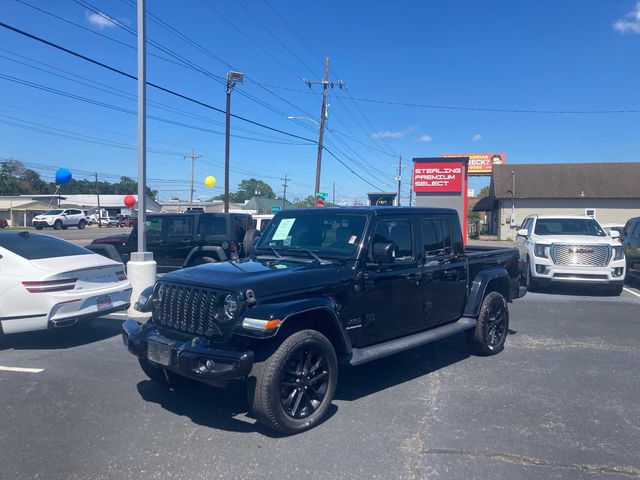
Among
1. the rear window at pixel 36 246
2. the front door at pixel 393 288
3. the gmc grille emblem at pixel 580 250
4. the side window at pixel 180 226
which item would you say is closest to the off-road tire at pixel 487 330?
the front door at pixel 393 288

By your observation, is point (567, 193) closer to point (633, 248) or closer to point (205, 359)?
point (633, 248)

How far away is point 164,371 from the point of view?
5129mm

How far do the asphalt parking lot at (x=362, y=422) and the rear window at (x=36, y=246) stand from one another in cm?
126

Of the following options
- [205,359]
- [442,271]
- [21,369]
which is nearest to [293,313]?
[205,359]

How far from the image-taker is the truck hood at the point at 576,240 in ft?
39.3

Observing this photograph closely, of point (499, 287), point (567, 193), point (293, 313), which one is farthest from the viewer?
point (567, 193)

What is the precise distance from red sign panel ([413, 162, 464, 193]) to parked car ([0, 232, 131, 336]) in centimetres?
2030

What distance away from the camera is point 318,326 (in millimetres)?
4691

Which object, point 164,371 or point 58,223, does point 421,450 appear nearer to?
point 164,371

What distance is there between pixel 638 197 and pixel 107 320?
4430 centimetres

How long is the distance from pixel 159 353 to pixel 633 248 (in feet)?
44.1

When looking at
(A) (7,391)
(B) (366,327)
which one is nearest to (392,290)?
(B) (366,327)

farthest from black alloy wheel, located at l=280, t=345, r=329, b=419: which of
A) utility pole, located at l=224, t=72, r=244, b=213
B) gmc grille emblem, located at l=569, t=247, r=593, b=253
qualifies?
utility pole, located at l=224, t=72, r=244, b=213

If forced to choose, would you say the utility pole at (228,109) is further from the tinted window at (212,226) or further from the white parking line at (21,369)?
the white parking line at (21,369)
